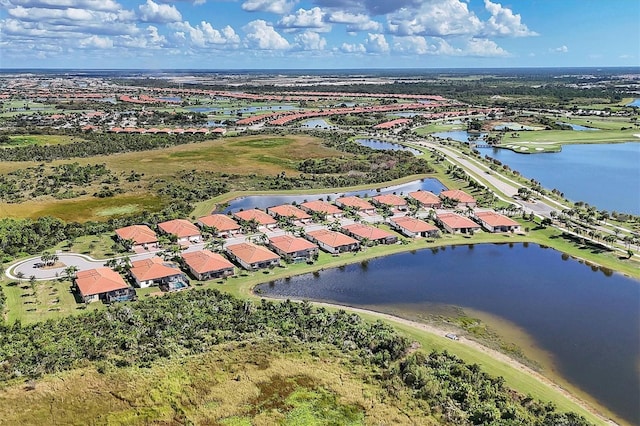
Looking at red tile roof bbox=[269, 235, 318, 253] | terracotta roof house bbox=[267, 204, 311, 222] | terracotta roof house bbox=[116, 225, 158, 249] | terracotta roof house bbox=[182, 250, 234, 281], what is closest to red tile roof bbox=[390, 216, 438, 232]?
terracotta roof house bbox=[267, 204, 311, 222]

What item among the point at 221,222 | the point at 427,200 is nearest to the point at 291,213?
the point at 221,222

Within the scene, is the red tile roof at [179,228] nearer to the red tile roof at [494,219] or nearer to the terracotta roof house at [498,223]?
the terracotta roof house at [498,223]

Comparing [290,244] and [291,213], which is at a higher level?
[291,213]

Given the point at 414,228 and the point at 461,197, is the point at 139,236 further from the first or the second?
the point at 461,197

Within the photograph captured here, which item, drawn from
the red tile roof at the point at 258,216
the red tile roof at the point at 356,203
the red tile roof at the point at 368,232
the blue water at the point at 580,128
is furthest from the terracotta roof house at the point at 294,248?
the blue water at the point at 580,128

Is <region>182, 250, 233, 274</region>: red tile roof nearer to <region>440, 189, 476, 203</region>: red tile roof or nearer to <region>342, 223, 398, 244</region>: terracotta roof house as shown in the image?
<region>342, 223, 398, 244</region>: terracotta roof house
